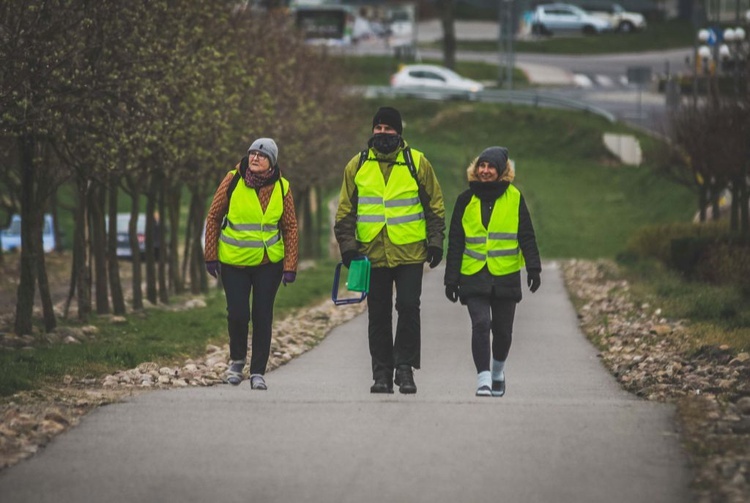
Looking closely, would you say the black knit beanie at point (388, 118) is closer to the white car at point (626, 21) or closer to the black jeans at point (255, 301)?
the black jeans at point (255, 301)

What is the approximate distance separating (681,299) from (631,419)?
41.4 feet

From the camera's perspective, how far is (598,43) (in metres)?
98.0

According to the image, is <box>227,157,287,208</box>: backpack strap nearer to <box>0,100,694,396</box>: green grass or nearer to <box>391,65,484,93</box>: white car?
<box>0,100,694,396</box>: green grass

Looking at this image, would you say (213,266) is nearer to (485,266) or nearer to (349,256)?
(349,256)

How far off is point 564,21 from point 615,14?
15.1 ft

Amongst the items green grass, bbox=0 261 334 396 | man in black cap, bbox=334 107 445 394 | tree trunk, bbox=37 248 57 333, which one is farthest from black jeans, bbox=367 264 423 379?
tree trunk, bbox=37 248 57 333

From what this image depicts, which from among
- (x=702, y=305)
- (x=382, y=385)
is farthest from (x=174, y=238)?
(x=382, y=385)

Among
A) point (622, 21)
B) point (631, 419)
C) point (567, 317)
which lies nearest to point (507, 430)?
point (631, 419)

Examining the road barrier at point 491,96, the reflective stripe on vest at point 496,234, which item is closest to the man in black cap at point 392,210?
the reflective stripe on vest at point 496,234

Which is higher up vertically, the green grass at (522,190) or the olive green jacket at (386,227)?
the olive green jacket at (386,227)

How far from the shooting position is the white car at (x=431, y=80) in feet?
254

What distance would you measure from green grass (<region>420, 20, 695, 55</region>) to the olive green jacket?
279 ft

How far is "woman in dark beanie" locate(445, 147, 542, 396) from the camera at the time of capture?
12.5 metres

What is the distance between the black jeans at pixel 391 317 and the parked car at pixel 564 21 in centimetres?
9071
